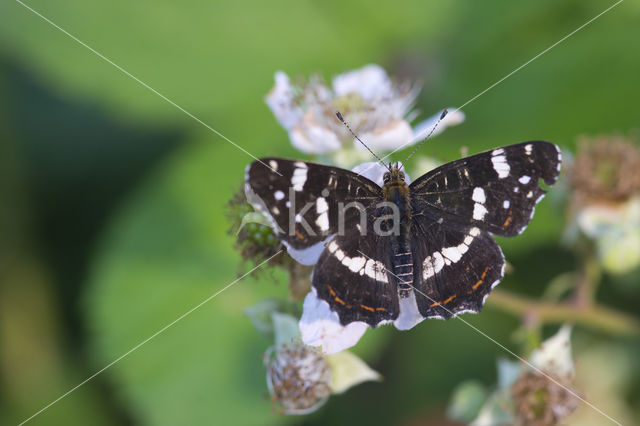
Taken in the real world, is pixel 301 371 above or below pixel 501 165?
below

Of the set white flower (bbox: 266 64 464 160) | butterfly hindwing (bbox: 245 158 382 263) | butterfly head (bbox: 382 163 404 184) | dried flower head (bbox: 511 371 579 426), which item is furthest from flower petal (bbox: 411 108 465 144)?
dried flower head (bbox: 511 371 579 426)

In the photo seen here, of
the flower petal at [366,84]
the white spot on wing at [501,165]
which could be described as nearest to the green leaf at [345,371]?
the white spot on wing at [501,165]

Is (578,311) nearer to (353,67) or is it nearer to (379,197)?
(379,197)

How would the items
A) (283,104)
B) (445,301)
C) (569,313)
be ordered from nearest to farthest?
(445,301), (283,104), (569,313)

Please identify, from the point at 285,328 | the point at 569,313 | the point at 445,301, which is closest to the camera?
the point at 445,301

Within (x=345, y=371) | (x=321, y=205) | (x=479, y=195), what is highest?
(x=321, y=205)

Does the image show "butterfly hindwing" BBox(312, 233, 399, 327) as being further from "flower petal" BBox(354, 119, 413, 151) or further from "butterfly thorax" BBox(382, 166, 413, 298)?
"flower petal" BBox(354, 119, 413, 151)

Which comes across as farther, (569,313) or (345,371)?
(569,313)

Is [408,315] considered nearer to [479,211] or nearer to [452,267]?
[452,267]

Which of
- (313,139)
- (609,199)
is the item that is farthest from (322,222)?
(609,199)
